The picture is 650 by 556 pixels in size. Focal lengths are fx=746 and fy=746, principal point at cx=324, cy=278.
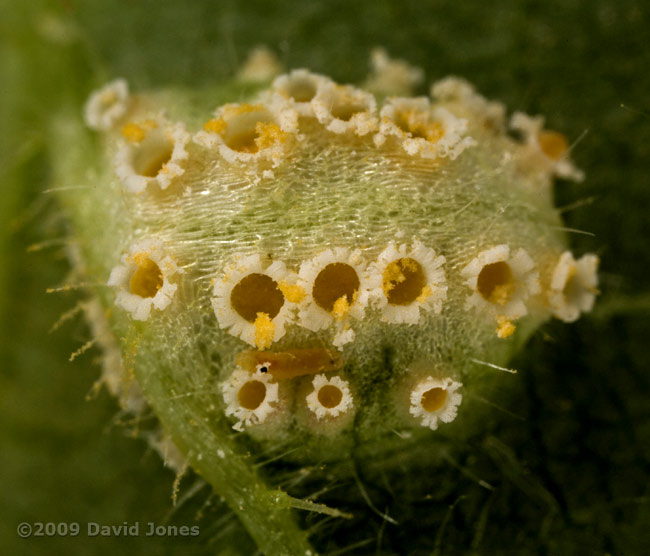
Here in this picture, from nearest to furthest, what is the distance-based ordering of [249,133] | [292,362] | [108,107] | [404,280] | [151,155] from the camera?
[292,362]
[404,280]
[249,133]
[151,155]
[108,107]

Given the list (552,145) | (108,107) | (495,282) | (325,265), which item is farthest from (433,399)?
(108,107)

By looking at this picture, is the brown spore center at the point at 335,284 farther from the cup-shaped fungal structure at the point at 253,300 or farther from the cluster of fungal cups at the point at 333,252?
the cup-shaped fungal structure at the point at 253,300

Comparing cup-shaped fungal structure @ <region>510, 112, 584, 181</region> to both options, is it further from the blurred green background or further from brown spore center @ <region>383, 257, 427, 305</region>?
brown spore center @ <region>383, 257, 427, 305</region>

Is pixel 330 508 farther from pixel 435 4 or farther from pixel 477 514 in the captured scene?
pixel 435 4

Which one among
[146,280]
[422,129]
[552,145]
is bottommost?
[146,280]

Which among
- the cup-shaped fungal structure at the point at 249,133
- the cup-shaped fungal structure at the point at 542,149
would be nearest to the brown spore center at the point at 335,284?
the cup-shaped fungal structure at the point at 249,133

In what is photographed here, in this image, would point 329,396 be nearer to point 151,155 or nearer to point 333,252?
point 333,252

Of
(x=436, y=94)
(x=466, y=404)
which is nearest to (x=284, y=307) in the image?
(x=466, y=404)
